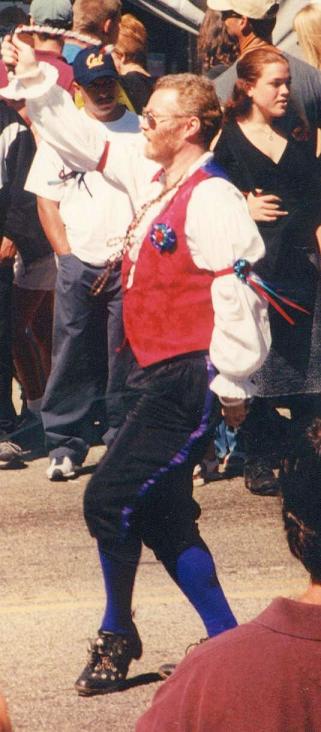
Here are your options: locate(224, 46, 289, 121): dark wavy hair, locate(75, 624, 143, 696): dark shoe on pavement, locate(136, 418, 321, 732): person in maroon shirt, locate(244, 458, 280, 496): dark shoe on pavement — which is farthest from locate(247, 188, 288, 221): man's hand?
locate(136, 418, 321, 732): person in maroon shirt

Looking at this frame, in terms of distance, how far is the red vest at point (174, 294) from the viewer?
18.2 feet

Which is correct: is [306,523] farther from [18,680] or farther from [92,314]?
[92,314]

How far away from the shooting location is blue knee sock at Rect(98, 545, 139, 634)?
5.64 m

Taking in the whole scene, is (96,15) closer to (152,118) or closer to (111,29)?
(111,29)

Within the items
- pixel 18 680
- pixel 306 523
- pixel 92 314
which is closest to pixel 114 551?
pixel 18 680

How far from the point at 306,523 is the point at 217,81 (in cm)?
507

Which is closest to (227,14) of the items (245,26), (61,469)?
(245,26)

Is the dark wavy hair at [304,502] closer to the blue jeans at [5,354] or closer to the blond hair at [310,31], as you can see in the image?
the blond hair at [310,31]

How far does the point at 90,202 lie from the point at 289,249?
3.28 feet

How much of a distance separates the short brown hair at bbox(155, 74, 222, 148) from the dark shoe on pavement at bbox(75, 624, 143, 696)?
5.46 ft

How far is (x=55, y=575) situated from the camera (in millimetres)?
6926

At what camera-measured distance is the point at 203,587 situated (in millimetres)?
5594

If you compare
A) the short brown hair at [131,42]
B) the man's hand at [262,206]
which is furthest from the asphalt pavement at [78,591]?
the short brown hair at [131,42]

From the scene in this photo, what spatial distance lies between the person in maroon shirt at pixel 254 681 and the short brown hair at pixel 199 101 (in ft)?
9.43
